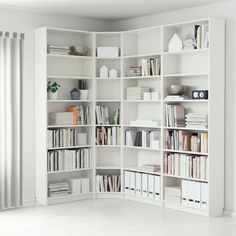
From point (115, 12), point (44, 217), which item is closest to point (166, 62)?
point (115, 12)

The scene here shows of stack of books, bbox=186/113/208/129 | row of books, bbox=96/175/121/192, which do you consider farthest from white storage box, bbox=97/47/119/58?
row of books, bbox=96/175/121/192

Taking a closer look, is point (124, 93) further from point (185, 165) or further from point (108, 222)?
point (108, 222)

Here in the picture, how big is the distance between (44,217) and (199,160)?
1.97 metres

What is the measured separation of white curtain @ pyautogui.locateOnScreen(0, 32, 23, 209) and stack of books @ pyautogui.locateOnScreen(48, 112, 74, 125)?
48cm

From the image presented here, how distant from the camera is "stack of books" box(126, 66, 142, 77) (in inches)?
274

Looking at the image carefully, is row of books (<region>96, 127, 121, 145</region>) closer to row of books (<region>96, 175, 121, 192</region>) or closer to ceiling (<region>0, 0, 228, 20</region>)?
row of books (<region>96, 175, 121, 192</region>)

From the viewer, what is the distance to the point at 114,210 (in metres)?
6.45

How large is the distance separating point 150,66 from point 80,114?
3.86ft

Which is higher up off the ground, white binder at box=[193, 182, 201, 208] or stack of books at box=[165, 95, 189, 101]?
stack of books at box=[165, 95, 189, 101]

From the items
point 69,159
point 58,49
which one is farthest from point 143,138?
point 58,49

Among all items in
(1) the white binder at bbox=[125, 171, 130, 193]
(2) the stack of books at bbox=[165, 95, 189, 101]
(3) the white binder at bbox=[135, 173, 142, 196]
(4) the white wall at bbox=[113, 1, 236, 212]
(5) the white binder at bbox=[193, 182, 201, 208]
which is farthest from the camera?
(1) the white binder at bbox=[125, 171, 130, 193]

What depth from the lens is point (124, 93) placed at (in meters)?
7.15

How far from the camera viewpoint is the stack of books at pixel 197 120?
6.09 meters

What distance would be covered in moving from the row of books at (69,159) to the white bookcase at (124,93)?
0.28ft
